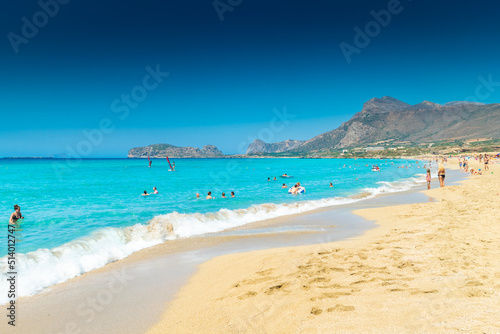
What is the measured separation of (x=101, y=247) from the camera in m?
11.6

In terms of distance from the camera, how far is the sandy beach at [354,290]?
4.49 meters

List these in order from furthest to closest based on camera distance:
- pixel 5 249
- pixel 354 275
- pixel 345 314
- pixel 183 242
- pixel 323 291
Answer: pixel 183 242 < pixel 5 249 < pixel 354 275 < pixel 323 291 < pixel 345 314

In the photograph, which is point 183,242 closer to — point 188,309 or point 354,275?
point 188,309

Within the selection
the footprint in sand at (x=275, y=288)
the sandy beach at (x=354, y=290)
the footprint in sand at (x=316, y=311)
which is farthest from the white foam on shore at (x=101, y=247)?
the footprint in sand at (x=316, y=311)

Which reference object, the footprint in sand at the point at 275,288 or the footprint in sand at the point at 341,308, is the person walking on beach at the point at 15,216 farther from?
the footprint in sand at the point at 341,308

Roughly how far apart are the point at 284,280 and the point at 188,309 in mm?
2185

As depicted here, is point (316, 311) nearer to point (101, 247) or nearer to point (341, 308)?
point (341, 308)

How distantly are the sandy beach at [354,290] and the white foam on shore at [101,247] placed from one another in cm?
399

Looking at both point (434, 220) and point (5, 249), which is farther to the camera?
point (434, 220)

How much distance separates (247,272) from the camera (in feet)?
26.1

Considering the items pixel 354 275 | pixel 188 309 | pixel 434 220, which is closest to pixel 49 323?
pixel 188 309

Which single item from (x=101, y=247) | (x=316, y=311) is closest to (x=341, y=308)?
(x=316, y=311)

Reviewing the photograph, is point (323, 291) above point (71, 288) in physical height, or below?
above

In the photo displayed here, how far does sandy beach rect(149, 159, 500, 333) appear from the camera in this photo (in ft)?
14.7
